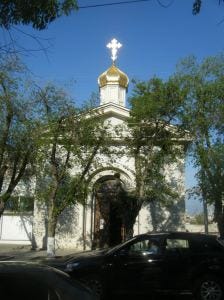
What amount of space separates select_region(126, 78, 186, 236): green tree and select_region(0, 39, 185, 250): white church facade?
1.55 meters

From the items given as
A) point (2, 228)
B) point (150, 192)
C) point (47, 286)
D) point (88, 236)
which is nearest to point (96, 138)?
point (150, 192)

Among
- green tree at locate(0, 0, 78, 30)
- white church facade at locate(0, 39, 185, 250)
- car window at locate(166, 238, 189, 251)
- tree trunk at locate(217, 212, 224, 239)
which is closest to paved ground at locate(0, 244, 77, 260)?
white church facade at locate(0, 39, 185, 250)

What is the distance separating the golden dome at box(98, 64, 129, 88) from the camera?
107 feet

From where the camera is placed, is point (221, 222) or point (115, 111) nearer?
point (221, 222)

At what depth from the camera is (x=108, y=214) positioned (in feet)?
84.1

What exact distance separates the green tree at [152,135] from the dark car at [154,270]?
9957 mm

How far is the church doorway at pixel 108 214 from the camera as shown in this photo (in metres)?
25.1

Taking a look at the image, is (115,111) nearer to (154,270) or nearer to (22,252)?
(22,252)

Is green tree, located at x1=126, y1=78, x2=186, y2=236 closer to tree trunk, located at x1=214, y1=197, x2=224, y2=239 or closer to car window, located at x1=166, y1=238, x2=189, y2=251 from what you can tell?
tree trunk, located at x1=214, y1=197, x2=224, y2=239

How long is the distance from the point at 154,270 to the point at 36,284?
6.36m

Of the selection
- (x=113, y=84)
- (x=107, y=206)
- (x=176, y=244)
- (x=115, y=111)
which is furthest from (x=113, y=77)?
(x=176, y=244)

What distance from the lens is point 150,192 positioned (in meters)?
22.2

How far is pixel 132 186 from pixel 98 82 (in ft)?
36.5

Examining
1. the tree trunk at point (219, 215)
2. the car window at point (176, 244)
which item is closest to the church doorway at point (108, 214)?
the tree trunk at point (219, 215)
